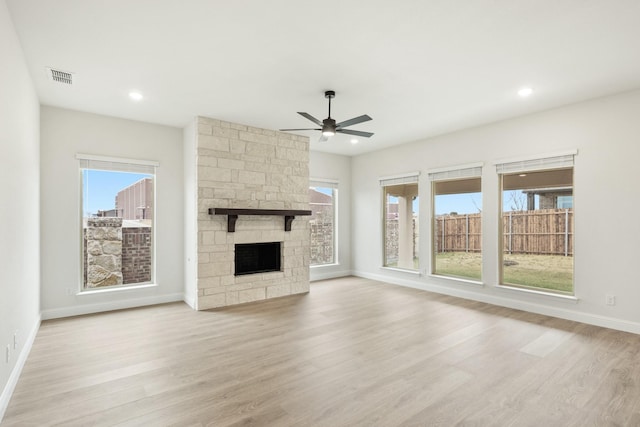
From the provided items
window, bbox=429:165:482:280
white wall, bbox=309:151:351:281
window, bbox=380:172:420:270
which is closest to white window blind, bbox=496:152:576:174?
window, bbox=429:165:482:280

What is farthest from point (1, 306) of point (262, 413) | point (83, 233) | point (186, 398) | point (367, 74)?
point (367, 74)

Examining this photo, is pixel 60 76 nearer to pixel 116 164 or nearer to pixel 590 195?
pixel 116 164

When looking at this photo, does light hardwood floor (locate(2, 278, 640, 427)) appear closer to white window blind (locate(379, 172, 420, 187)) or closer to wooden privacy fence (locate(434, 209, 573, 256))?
wooden privacy fence (locate(434, 209, 573, 256))

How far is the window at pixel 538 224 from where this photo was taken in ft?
15.3

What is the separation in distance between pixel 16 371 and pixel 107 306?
2.13 meters

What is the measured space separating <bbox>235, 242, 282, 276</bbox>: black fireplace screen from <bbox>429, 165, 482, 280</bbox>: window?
9.45ft

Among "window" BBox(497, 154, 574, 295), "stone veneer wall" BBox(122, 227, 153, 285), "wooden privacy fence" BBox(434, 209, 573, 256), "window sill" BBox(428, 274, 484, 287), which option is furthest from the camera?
"window sill" BBox(428, 274, 484, 287)

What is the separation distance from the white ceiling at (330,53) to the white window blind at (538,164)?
72cm

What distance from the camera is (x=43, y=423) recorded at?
219cm

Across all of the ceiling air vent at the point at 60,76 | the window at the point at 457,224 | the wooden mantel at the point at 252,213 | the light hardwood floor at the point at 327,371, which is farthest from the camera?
the window at the point at 457,224

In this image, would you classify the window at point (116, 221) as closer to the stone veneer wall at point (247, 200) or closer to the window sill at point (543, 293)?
the stone veneer wall at point (247, 200)

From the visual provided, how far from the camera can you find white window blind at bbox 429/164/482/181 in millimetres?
5434

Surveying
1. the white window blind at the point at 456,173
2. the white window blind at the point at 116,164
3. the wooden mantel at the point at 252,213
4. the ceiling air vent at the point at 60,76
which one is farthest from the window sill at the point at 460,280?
the ceiling air vent at the point at 60,76

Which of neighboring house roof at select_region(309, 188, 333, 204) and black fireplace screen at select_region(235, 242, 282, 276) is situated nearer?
black fireplace screen at select_region(235, 242, 282, 276)
